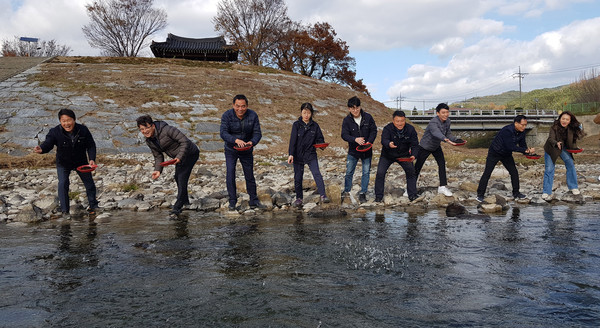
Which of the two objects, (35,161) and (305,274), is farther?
(35,161)

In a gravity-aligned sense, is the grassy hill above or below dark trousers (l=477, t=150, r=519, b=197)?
above

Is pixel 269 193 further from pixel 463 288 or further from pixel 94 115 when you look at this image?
pixel 94 115

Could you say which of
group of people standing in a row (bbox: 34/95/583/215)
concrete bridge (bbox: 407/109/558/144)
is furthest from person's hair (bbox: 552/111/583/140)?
concrete bridge (bbox: 407/109/558/144)

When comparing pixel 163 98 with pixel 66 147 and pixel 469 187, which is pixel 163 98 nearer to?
pixel 66 147

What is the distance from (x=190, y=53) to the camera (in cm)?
4225

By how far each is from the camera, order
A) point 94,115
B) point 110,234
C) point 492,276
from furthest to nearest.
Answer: point 94,115, point 110,234, point 492,276

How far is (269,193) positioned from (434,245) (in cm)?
437

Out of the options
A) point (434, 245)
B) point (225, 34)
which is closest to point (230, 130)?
point (434, 245)

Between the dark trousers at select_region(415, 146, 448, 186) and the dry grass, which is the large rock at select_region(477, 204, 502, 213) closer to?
the dark trousers at select_region(415, 146, 448, 186)

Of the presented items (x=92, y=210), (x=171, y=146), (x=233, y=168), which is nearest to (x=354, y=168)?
(x=233, y=168)

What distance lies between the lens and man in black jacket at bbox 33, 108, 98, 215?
708 centimetres

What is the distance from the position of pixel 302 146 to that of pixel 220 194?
2.36 m

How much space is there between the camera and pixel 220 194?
9.09m

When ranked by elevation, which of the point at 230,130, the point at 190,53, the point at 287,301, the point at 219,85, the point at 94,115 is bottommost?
the point at 287,301
